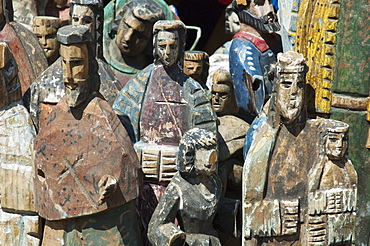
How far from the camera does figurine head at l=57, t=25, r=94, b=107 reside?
421 cm

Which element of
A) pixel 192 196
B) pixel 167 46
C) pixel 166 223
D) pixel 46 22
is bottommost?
pixel 166 223

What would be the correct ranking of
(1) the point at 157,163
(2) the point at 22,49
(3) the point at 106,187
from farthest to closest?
(2) the point at 22,49, (1) the point at 157,163, (3) the point at 106,187

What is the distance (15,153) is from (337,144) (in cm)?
174

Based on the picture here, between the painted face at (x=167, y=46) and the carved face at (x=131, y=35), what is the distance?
1.49 m

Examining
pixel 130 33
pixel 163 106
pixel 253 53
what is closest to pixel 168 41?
pixel 163 106

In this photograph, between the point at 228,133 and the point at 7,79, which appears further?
the point at 228,133

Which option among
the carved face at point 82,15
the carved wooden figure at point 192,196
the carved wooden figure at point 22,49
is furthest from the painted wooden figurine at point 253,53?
the carved wooden figure at point 22,49

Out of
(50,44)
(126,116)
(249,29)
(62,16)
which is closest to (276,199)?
(126,116)

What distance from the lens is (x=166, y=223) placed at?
14.3ft

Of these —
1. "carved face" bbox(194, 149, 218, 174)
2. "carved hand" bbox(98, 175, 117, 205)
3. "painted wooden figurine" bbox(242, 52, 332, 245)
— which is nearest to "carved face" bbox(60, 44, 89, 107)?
"carved hand" bbox(98, 175, 117, 205)

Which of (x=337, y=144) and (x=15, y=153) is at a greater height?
(x=337, y=144)

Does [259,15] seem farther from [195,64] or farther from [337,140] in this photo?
[337,140]

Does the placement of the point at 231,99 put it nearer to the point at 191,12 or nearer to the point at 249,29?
the point at 249,29

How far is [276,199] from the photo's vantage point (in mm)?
4395
